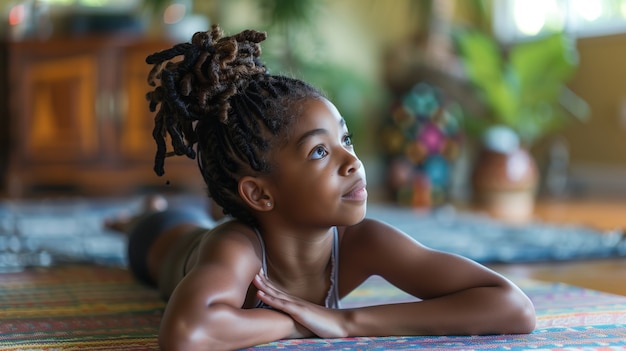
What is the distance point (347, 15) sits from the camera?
513 centimetres

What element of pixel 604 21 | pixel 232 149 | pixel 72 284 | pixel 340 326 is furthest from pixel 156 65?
pixel 604 21

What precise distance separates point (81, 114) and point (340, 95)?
4.36 feet

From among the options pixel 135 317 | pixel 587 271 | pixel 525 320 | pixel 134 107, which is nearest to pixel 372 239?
pixel 525 320

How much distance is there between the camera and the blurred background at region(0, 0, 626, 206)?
3.80m

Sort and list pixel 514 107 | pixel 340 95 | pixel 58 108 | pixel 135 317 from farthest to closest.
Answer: pixel 340 95, pixel 58 108, pixel 514 107, pixel 135 317

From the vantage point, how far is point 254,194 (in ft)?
3.73

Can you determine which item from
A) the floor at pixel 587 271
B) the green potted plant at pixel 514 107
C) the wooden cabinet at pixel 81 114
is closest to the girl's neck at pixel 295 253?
the floor at pixel 587 271

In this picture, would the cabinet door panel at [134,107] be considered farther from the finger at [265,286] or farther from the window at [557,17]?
the finger at [265,286]

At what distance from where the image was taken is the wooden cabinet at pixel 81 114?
410cm

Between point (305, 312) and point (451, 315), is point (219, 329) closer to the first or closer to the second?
point (305, 312)

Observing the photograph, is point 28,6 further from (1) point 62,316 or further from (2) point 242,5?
(1) point 62,316

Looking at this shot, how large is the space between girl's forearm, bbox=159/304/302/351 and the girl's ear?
0.14 meters

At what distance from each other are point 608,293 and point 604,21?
119 inches

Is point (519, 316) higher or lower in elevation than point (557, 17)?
lower
